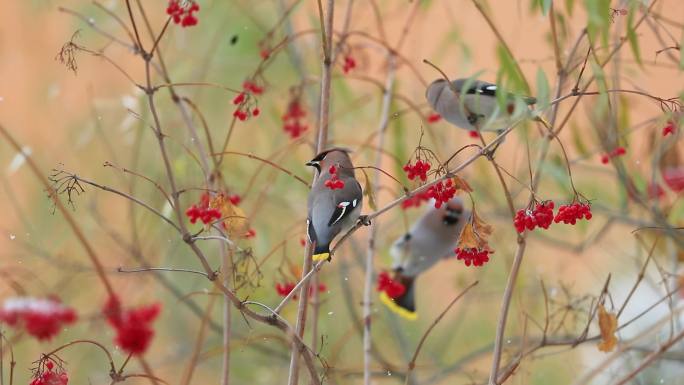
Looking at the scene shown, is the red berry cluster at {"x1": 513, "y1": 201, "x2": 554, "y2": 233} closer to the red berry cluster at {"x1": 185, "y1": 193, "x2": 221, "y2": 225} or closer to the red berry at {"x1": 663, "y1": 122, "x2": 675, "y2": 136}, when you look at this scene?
the red berry at {"x1": 663, "y1": 122, "x2": 675, "y2": 136}

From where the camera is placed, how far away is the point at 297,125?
1888 millimetres

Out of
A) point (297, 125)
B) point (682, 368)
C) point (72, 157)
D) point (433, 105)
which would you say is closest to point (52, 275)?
point (72, 157)

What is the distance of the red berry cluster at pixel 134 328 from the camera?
102 cm

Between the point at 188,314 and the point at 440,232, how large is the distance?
1.21 meters

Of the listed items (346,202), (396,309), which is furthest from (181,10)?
(396,309)

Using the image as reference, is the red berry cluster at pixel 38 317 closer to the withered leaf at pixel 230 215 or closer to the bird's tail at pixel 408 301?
the withered leaf at pixel 230 215

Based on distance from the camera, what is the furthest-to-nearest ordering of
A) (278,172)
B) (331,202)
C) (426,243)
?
(426,243) < (278,172) < (331,202)

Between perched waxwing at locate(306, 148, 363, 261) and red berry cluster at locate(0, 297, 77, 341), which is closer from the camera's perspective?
red berry cluster at locate(0, 297, 77, 341)

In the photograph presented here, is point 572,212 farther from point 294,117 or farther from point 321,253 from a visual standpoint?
point 294,117

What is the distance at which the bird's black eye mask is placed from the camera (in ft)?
8.34

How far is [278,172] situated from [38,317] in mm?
1309

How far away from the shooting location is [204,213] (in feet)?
4.79

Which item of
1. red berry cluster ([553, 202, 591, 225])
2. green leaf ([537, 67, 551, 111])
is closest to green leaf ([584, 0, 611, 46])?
green leaf ([537, 67, 551, 111])

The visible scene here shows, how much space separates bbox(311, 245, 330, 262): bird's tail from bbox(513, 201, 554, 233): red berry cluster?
0.27 m
